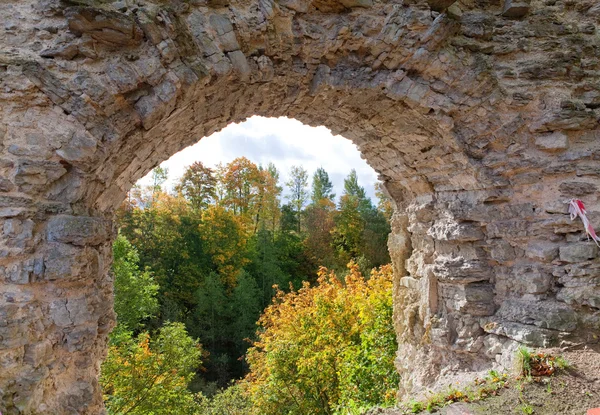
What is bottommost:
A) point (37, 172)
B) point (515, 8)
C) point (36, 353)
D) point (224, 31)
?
point (36, 353)

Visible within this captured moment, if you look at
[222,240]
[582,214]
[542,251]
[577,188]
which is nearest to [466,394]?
[542,251]

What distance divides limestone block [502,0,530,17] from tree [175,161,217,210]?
17.5 metres

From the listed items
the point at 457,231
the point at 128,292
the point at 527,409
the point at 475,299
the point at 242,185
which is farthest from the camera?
the point at 242,185

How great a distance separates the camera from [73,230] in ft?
8.83

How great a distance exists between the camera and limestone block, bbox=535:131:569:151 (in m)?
3.60

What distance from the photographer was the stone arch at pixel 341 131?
264 centimetres

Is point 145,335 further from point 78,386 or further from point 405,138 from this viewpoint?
point 405,138

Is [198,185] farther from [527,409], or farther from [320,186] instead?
[527,409]

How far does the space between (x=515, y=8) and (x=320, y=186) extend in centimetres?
2442

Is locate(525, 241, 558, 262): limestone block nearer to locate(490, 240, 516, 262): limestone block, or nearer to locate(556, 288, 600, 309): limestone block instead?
locate(490, 240, 516, 262): limestone block

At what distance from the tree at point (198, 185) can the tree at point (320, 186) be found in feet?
29.2

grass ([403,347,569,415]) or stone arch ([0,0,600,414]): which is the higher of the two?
stone arch ([0,0,600,414])

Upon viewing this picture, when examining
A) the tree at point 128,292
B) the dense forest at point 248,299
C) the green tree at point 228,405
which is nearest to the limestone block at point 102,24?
the dense forest at point 248,299

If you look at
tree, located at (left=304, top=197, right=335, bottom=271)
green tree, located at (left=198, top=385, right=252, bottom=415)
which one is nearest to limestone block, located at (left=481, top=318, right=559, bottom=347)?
green tree, located at (left=198, top=385, right=252, bottom=415)
